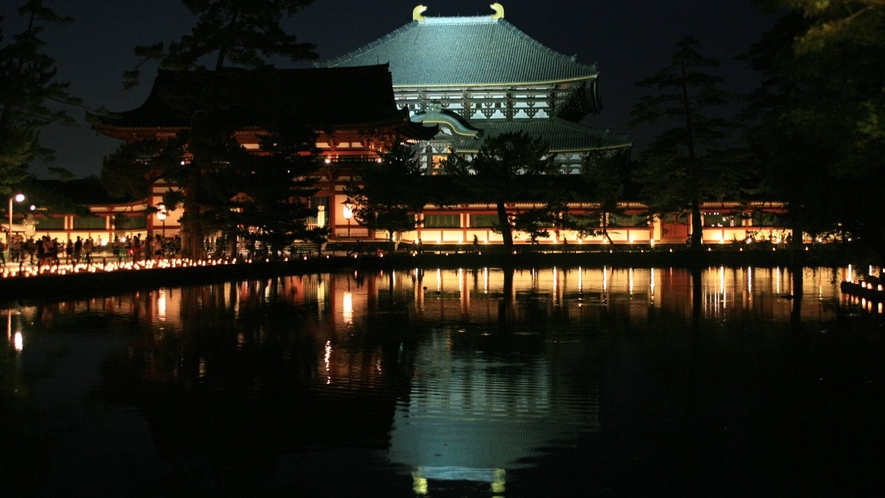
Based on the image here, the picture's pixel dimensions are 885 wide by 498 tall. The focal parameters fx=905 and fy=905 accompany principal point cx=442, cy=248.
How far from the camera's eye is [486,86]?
55.7m

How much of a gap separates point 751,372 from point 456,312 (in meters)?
8.39

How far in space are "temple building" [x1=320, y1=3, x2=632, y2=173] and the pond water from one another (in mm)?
34877

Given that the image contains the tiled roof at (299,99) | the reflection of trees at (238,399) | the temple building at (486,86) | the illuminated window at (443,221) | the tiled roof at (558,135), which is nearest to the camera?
the reflection of trees at (238,399)

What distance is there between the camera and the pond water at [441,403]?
264 inches

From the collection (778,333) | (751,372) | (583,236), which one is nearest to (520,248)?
(583,236)

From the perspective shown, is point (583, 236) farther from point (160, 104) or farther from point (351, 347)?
point (351, 347)

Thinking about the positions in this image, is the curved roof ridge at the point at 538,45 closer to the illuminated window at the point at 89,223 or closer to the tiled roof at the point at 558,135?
the tiled roof at the point at 558,135

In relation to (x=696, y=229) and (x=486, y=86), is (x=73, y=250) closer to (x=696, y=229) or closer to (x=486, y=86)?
(x=696, y=229)

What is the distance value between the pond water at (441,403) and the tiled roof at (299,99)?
14.2m

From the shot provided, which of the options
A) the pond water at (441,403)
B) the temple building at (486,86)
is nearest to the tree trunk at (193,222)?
the pond water at (441,403)

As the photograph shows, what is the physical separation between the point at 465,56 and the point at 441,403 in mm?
50806

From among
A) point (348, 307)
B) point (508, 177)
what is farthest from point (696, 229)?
point (348, 307)

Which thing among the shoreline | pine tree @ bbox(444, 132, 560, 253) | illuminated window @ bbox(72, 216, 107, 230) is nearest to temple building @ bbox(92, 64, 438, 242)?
illuminated window @ bbox(72, 216, 107, 230)

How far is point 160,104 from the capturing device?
45.0 metres
